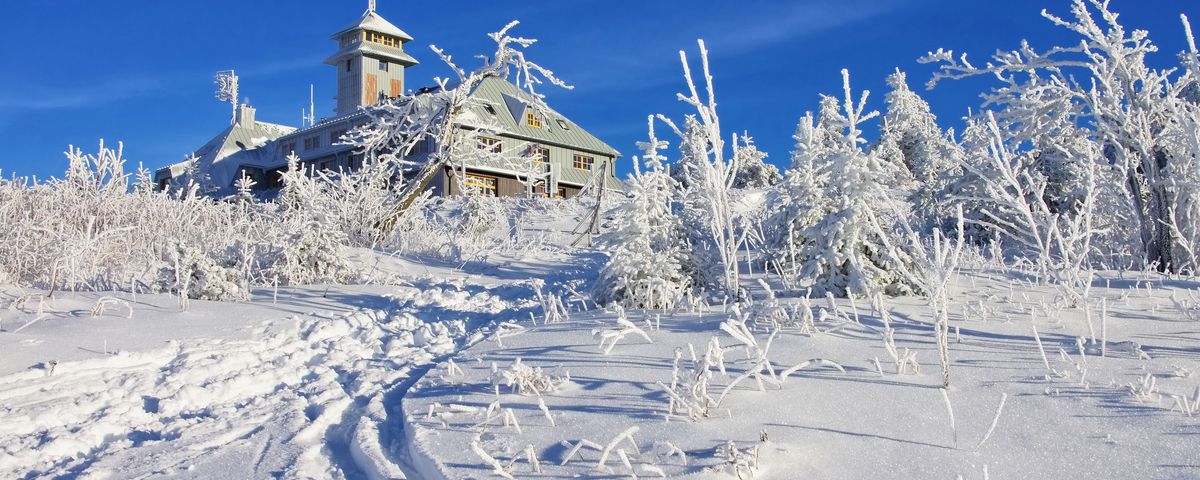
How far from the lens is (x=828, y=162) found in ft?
22.5

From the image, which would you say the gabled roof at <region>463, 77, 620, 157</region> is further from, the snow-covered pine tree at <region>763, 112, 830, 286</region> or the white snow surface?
the white snow surface

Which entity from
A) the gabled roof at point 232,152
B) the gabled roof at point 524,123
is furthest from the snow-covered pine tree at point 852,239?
the gabled roof at point 232,152

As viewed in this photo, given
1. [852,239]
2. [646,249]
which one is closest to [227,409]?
[646,249]

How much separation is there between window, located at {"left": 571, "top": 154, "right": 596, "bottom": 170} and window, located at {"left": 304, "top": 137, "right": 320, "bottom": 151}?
45.9 feet

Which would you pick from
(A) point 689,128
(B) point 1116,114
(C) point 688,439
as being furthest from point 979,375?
(A) point 689,128

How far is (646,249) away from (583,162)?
35.8 meters

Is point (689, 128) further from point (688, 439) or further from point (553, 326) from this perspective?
point (688, 439)

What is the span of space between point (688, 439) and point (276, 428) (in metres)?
2.24

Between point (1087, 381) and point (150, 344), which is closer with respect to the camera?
point (1087, 381)

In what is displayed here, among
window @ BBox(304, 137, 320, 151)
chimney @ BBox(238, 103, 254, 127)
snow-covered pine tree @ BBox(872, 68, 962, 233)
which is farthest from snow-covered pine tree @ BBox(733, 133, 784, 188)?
chimney @ BBox(238, 103, 254, 127)

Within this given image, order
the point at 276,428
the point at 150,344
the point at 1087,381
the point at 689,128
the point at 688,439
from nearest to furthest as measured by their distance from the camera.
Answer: the point at 688,439
the point at 1087,381
the point at 276,428
the point at 150,344
the point at 689,128

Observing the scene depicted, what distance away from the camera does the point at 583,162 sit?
42875 mm

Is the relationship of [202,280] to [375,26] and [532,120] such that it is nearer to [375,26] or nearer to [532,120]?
[532,120]

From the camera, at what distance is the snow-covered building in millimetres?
38906
